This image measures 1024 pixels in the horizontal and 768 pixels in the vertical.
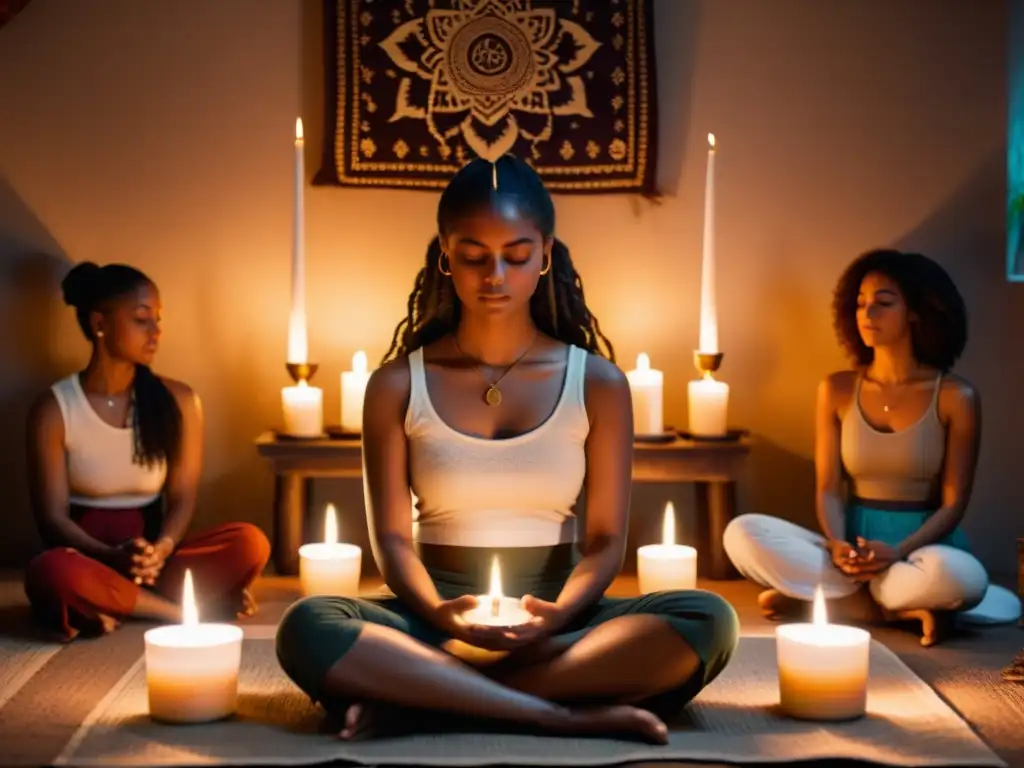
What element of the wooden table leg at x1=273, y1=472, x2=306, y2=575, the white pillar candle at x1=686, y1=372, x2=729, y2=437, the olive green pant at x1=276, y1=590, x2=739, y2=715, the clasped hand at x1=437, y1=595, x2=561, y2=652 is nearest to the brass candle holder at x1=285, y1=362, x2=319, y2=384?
the wooden table leg at x1=273, y1=472, x2=306, y2=575

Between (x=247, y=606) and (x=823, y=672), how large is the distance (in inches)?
59.8

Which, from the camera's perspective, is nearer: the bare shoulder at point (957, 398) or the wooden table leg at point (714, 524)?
the bare shoulder at point (957, 398)

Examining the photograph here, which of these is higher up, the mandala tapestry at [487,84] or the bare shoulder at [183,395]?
the mandala tapestry at [487,84]

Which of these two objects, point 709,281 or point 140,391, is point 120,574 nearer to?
point 140,391

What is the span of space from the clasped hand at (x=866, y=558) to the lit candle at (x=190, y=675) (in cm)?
149

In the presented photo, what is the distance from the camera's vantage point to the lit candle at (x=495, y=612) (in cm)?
241

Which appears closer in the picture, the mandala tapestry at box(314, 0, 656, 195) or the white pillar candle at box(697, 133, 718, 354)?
the white pillar candle at box(697, 133, 718, 354)

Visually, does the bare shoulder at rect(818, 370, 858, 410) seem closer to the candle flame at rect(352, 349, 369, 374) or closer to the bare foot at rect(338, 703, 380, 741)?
the candle flame at rect(352, 349, 369, 374)

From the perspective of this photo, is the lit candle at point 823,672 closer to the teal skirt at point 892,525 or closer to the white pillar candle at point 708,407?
the teal skirt at point 892,525

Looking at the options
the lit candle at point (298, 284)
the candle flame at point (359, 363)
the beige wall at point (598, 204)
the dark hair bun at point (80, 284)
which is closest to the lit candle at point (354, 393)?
the candle flame at point (359, 363)

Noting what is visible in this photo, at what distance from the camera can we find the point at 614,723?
2.39 metres

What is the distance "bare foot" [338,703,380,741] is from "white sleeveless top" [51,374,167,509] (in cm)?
136

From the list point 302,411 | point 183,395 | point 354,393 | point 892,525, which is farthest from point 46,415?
point 892,525

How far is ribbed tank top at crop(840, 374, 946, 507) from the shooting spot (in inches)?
138
